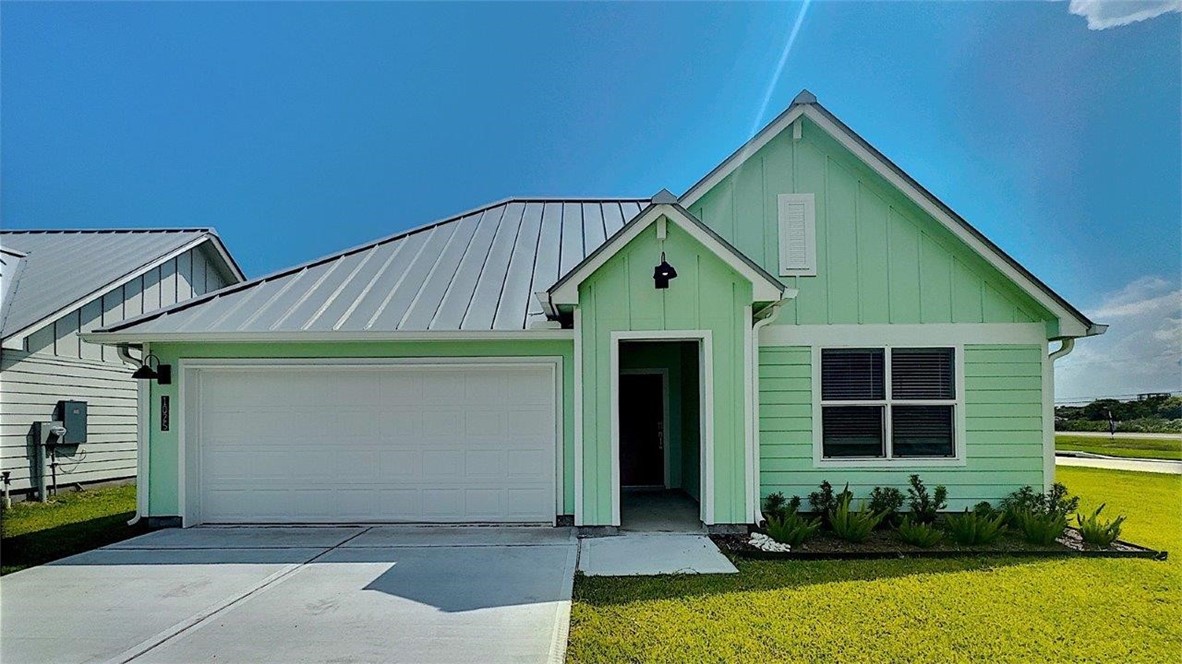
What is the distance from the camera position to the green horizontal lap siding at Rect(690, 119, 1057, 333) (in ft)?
28.2

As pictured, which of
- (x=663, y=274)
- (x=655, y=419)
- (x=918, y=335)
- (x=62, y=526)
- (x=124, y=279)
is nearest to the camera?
(x=663, y=274)

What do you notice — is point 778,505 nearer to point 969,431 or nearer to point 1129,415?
point 969,431

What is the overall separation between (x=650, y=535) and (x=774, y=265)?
3974mm

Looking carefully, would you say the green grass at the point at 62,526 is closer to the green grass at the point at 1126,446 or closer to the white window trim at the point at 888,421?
the white window trim at the point at 888,421

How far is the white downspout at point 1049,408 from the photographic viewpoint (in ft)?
27.7

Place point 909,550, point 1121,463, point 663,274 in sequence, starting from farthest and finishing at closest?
point 1121,463 < point 663,274 < point 909,550

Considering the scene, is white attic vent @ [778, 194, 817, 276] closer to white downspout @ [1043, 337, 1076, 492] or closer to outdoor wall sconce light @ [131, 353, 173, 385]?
white downspout @ [1043, 337, 1076, 492]

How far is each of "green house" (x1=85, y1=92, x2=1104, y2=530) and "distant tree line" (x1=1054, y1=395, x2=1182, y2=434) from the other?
787 inches

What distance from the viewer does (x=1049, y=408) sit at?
8.52 m

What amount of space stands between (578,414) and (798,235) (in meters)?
3.94

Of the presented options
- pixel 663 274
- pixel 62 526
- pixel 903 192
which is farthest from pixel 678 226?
pixel 62 526

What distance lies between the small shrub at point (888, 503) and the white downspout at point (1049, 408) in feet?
6.80

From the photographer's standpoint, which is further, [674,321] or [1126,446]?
[1126,446]

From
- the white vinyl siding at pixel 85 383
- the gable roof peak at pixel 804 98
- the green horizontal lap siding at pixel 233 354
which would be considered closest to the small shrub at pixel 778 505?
the green horizontal lap siding at pixel 233 354
